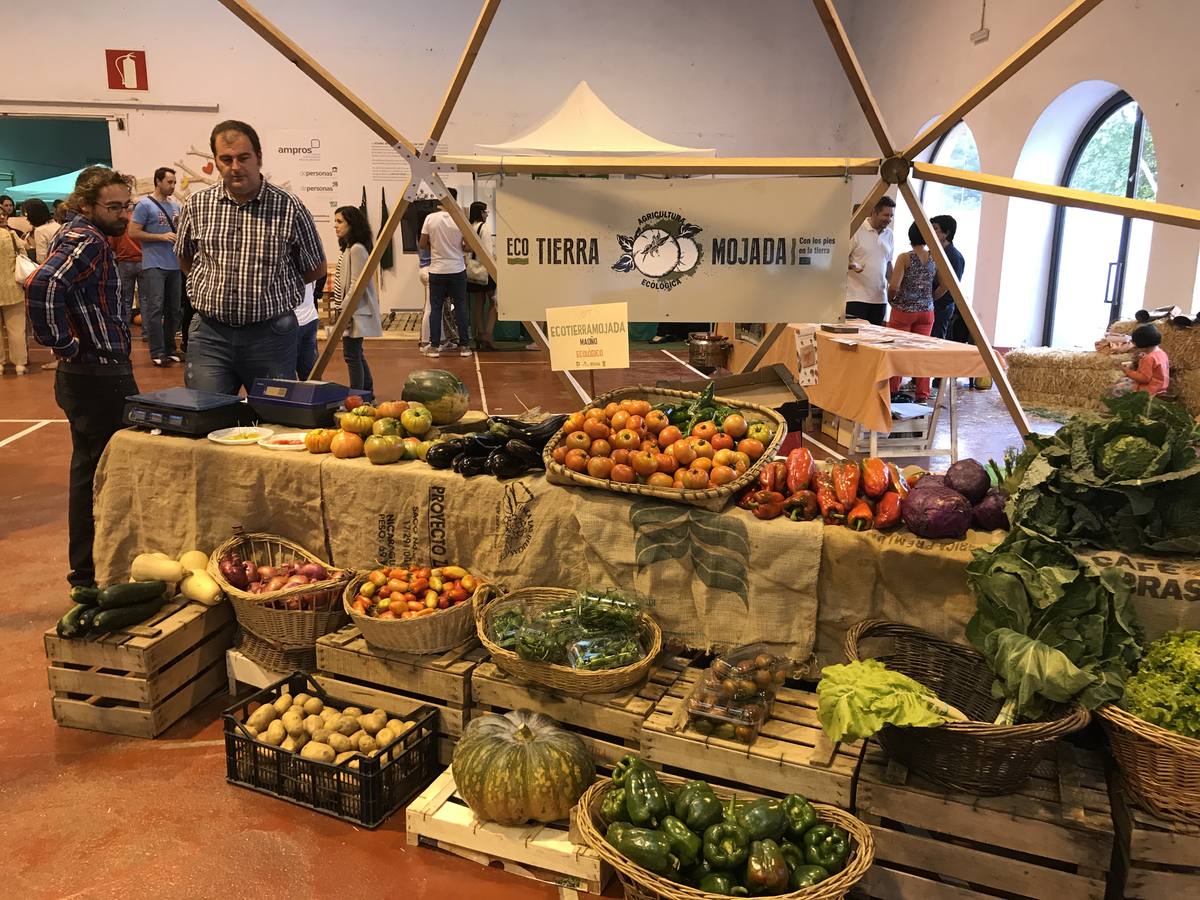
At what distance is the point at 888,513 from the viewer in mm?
2852

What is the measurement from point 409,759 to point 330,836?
0.32 metres

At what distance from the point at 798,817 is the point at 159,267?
9.61 m

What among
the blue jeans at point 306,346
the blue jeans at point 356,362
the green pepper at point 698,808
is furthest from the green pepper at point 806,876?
the blue jeans at point 356,362

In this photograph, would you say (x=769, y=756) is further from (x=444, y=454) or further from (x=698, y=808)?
(x=444, y=454)

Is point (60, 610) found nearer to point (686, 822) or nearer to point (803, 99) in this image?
point (686, 822)

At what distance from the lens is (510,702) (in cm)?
293

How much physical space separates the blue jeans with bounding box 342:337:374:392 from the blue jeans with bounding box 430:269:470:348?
3.92 metres

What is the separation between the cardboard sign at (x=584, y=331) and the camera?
145 inches

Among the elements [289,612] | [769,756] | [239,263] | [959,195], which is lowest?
[769,756]

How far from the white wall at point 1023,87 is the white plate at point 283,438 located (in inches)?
311

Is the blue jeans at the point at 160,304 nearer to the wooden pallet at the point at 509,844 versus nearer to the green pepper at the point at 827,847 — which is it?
the wooden pallet at the point at 509,844

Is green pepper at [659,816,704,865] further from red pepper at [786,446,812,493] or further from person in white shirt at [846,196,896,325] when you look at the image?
person in white shirt at [846,196,896,325]

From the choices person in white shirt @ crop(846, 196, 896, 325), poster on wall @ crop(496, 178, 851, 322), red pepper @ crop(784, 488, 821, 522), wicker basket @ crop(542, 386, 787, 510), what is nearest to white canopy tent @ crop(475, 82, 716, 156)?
person in white shirt @ crop(846, 196, 896, 325)

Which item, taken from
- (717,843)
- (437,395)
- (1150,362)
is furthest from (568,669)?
(1150,362)
